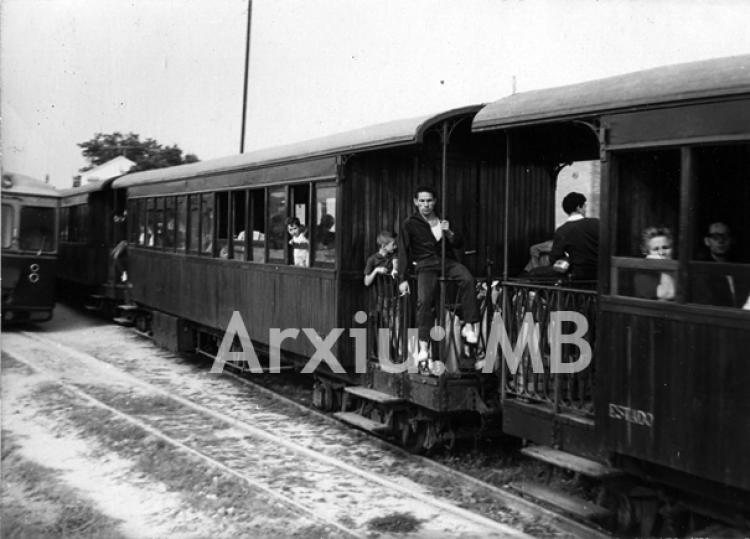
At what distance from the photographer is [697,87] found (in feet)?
15.1

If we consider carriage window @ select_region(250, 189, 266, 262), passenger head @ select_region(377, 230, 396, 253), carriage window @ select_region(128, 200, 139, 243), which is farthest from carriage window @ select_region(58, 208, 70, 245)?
passenger head @ select_region(377, 230, 396, 253)

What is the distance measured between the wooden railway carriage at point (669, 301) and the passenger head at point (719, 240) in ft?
0.26

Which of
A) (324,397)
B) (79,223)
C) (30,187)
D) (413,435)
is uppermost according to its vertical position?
(30,187)

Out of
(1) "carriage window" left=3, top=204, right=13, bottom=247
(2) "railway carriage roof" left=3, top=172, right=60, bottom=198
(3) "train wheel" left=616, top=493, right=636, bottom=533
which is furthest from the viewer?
(2) "railway carriage roof" left=3, top=172, right=60, bottom=198

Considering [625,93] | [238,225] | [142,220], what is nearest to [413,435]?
[625,93]

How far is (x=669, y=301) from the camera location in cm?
487

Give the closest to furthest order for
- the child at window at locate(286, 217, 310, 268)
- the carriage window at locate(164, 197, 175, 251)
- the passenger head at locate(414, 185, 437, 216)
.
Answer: the passenger head at locate(414, 185, 437, 216), the child at window at locate(286, 217, 310, 268), the carriage window at locate(164, 197, 175, 251)

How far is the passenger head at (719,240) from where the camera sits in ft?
15.9

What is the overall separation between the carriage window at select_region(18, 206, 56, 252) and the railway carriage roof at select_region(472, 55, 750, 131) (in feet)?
39.8

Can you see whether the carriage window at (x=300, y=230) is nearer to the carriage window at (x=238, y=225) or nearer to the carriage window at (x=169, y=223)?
the carriage window at (x=238, y=225)

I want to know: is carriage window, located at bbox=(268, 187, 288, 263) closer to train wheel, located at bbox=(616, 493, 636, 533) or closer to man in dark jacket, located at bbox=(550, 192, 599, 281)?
man in dark jacket, located at bbox=(550, 192, 599, 281)

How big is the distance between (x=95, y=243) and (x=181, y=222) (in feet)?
21.5

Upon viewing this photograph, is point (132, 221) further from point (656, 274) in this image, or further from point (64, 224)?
point (656, 274)

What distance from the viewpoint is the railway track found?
19.6ft
